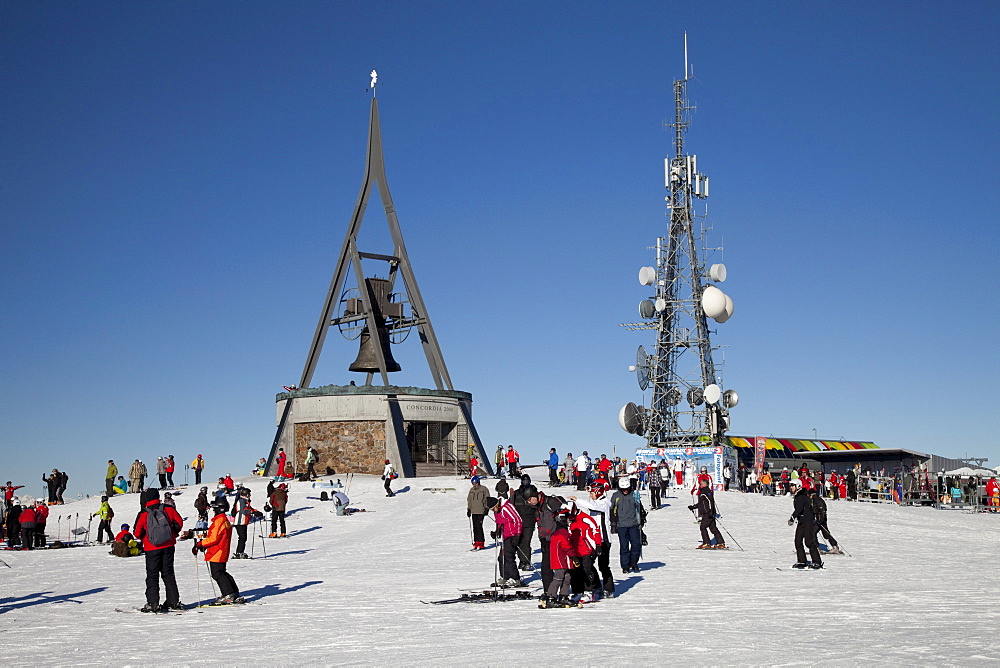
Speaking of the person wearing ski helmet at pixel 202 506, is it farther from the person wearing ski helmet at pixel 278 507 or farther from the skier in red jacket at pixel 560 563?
the skier in red jacket at pixel 560 563

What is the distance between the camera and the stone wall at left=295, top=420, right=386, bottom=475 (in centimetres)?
3731

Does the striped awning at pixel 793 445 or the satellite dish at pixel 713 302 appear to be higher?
the satellite dish at pixel 713 302

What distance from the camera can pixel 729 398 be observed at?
1921 inches

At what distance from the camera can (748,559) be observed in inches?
689

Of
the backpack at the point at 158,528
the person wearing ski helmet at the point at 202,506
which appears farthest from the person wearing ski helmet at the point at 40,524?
the backpack at the point at 158,528

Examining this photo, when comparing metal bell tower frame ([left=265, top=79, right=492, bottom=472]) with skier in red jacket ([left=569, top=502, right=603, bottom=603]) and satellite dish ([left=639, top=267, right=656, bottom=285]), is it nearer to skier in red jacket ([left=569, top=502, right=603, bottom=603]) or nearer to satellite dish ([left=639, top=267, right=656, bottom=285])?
satellite dish ([left=639, top=267, right=656, bottom=285])

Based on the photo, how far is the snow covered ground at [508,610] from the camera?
8.77 metres

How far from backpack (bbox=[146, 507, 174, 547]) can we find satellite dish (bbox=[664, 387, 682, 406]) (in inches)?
1577

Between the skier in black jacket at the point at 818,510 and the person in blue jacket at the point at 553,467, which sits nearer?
the skier in black jacket at the point at 818,510

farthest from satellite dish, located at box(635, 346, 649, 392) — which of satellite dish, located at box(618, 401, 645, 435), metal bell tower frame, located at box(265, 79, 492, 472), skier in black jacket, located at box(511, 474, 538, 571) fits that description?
skier in black jacket, located at box(511, 474, 538, 571)

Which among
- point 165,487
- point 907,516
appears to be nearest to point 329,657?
point 907,516

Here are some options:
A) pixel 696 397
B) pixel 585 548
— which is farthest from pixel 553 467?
pixel 585 548

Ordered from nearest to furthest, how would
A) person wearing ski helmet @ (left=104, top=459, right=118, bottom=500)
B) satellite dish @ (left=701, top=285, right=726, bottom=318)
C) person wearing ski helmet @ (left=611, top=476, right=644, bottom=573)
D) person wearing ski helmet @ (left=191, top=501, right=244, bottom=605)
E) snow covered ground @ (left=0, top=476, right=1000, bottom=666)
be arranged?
1. snow covered ground @ (left=0, top=476, right=1000, bottom=666)
2. person wearing ski helmet @ (left=191, top=501, right=244, bottom=605)
3. person wearing ski helmet @ (left=611, top=476, right=644, bottom=573)
4. person wearing ski helmet @ (left=104, top=459, right=118, bottom=500)
5. satellite dish @ (left=701, top=285, right=726, bottom=318)

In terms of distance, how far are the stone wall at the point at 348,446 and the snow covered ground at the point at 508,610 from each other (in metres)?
14.3
